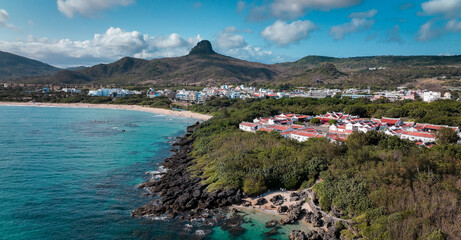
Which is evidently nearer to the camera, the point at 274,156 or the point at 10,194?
the point at 10,194

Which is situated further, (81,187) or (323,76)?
(323,76)

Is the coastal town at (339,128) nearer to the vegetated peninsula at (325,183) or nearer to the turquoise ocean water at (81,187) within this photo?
the vegetated peninsula at (325,183)

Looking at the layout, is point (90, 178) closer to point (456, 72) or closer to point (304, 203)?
point (304, 203)

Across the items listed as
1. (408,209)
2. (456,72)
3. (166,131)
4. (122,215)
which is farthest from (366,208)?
(456,72)

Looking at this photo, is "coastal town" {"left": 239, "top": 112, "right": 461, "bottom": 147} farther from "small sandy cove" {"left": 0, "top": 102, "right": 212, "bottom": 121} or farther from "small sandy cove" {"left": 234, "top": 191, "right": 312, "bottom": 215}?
"small sandy cove" {"left": 0, "top": 102, "right": 212, "bottom": 121}

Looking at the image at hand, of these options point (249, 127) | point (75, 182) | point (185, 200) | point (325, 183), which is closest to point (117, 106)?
point (249, 127)

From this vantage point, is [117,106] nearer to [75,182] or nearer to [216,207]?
[75,182]
